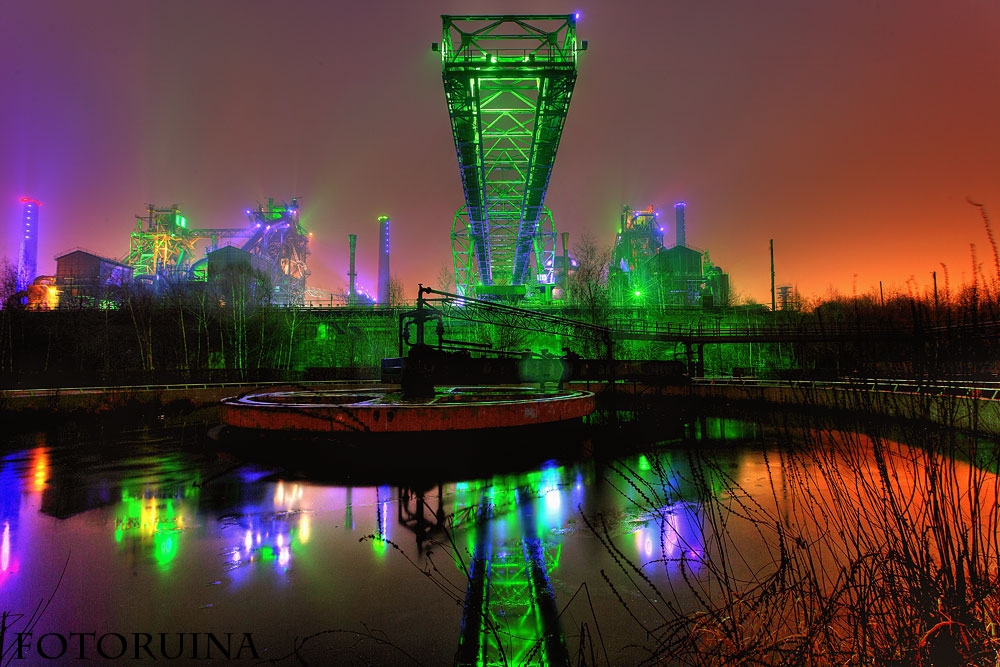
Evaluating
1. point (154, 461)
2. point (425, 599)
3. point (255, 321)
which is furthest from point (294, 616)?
point (255, 321)

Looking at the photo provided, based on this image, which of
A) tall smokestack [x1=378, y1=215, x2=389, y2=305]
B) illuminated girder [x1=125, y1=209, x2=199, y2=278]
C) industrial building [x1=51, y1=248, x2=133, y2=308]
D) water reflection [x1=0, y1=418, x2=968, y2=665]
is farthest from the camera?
tall smokestack [x1=378, y1=215, x2=389, y2=305]

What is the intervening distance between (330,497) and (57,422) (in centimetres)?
1556

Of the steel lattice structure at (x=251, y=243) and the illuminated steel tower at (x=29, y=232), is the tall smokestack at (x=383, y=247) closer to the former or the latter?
the steel lattice structure at (x=251, y=243)

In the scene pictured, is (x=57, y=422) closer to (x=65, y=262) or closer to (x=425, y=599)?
(x=425, y=599)

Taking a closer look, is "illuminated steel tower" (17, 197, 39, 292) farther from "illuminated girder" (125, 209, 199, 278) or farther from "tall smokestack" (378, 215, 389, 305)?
"tall smokestack" (378, 215, 389, 305)

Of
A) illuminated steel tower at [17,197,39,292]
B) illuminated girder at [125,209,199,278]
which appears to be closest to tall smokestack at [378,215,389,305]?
illuminated girder at [125,209,199,278]

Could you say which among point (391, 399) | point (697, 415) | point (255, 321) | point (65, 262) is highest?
point (65, 262)

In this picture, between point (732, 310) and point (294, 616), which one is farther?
point (732, 310)

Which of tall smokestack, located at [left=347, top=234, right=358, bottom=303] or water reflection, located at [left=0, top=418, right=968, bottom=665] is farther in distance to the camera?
tall smokestack, located at [left=347, top=234, right=358, bottom=303]

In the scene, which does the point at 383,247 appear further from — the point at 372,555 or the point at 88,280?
the point at 372,555

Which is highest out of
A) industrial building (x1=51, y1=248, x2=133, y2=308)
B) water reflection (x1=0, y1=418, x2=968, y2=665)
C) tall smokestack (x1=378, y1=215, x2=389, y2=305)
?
tall smokestack (x1=378, y1=215, x2=389, y2=305)

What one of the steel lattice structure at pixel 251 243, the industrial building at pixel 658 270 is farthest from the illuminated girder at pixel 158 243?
the industrial building at pixel 658 270

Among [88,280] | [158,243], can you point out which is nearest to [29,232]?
[158,243]

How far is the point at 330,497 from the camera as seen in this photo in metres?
6.77
